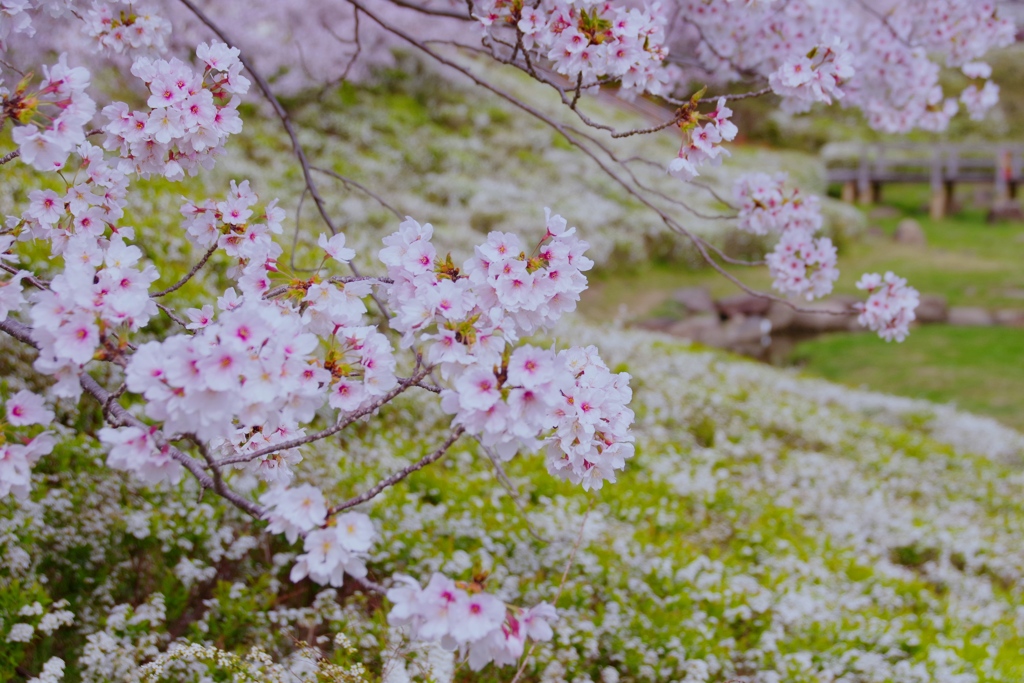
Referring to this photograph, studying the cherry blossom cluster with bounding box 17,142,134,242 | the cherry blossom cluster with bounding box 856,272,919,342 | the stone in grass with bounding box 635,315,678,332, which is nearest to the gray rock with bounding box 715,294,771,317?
the stone in grass with bounding box 635,315,678,332

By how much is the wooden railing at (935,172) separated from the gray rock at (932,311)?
1035 cm

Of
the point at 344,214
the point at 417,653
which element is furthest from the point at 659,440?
the point at 344,214

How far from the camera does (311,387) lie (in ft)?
4.88

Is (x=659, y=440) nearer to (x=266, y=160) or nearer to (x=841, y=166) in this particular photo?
(x=266, y=160)

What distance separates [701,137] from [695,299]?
9.92 metres

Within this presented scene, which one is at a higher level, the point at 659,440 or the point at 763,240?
the point at 763,240

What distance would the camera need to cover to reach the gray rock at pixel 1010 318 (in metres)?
11.6

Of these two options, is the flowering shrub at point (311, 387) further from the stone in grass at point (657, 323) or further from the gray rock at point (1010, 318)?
the gray rock at point (1010, 318)

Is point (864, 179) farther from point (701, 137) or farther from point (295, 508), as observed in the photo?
point (295, 508)

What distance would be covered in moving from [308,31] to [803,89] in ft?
46.3

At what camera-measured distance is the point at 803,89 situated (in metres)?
2.78

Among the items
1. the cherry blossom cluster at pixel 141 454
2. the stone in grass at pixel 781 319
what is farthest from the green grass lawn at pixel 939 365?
the cherry blossom cluster at pixel 141 454

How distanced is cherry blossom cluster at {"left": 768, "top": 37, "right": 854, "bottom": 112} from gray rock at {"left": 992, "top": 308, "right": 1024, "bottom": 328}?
10.9 metres

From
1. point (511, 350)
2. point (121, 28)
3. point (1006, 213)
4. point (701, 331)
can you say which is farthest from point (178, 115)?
point (1006, 213)
